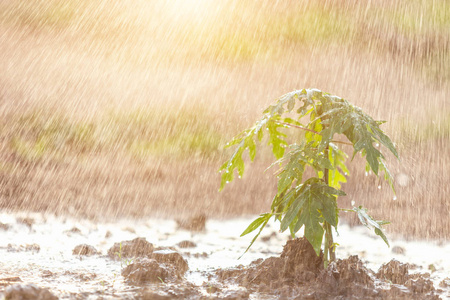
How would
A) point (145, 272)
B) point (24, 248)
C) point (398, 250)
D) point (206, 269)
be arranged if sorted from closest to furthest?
point (145, 272), point (206, 269), point (24, 248), point (398, 250)

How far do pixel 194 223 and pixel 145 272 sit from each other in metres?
2.11

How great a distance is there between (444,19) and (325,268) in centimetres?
661

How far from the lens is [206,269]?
286cm

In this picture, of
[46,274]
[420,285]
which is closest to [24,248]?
[46,274]

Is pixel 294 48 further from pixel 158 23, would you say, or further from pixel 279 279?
pixel 279 279

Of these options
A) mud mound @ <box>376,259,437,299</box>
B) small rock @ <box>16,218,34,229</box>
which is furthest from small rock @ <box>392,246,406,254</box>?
small rock @ <box>16,218,34,229</box>

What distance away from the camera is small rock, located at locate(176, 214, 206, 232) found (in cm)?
429

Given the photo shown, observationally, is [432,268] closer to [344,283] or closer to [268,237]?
[344,283]

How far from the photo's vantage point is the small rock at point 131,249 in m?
3.04

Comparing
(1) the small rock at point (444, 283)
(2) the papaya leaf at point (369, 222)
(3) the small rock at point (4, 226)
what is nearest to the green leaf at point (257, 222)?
(2) the papaya leaf at point (369, 222)

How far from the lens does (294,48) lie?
7.59m

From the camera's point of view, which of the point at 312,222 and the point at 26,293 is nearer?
the point at 26,293

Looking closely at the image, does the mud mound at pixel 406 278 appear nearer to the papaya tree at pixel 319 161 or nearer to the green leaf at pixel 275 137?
the papaya tree at pixel 319 161

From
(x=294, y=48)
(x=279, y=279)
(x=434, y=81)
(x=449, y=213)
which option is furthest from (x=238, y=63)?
(x=279, y=279)
